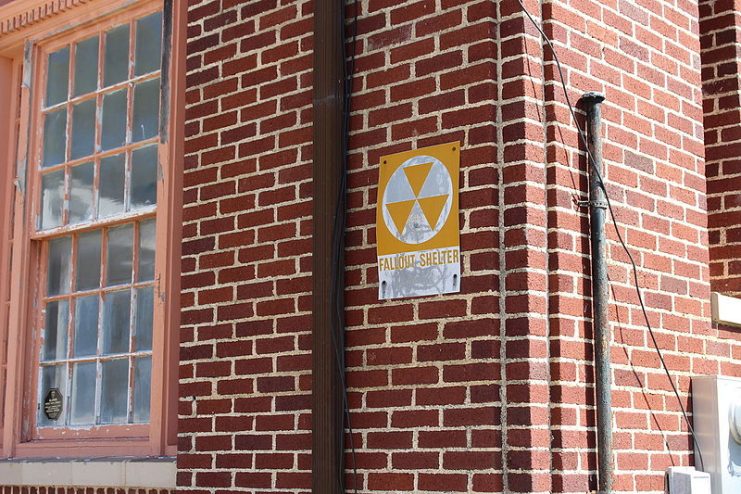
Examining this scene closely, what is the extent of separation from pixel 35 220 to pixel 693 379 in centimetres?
373

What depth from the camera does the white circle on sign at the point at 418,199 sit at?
14.3 feet

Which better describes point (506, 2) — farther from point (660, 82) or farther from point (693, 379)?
point (693, 379)

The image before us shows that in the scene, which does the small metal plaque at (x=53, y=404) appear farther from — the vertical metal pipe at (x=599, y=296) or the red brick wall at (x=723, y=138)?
the red brick wall at (x=723, y=138)

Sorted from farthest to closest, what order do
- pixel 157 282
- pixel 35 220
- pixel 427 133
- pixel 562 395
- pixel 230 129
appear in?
pixel 35 220 → pixel 157 282 → pixel 230 129 → pixel 427 133 → pixel 562 395

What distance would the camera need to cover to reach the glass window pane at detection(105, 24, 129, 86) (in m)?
6.36

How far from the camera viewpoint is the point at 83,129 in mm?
6527

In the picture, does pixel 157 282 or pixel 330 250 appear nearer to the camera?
pixel 330 250

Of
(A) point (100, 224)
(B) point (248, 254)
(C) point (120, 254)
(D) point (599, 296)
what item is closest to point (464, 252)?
(D) point (599, 296)

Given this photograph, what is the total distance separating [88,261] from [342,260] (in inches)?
86.2

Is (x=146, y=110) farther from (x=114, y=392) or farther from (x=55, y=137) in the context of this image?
(x=114, y=392)

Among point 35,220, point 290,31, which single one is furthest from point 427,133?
point 35,220

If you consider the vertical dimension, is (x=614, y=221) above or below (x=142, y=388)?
above

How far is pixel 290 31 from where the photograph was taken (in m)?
5.08

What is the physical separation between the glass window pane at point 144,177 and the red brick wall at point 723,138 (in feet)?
8.88
